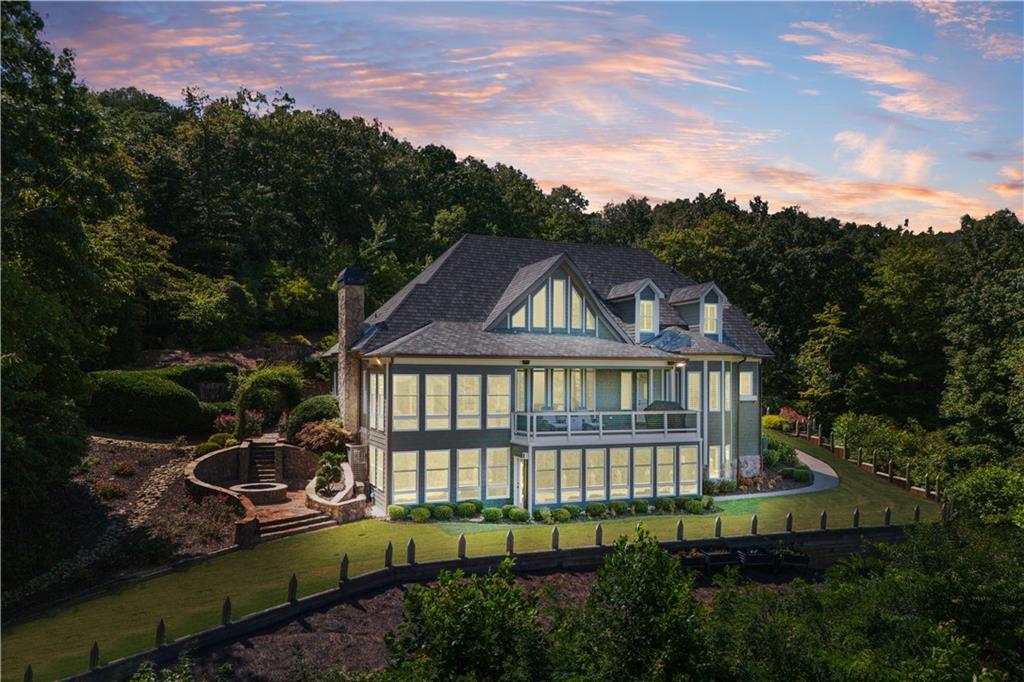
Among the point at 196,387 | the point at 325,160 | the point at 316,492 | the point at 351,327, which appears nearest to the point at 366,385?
the point at 351,327

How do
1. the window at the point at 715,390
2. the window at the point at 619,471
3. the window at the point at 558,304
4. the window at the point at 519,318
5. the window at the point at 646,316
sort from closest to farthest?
the window at the point at 619,471
the window at the point at 519,318
the window at the point at 558,304
the window at the point at 715,390
the window at the point at 646,316

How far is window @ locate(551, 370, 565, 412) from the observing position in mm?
31938

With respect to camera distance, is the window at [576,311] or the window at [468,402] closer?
the window at [468,402]

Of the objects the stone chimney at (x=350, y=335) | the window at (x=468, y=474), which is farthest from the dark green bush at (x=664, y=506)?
the stone chimney at (x=350, y=335)

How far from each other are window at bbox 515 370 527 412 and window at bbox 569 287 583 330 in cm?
394

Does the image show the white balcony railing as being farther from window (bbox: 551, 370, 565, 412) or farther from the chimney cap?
the chimney cap

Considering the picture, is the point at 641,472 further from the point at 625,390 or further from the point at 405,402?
the point at 405,402

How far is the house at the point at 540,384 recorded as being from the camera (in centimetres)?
2906

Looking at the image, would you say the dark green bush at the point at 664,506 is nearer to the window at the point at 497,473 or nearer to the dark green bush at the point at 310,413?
the window at the point at 497,473

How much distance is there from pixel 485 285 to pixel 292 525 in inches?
565

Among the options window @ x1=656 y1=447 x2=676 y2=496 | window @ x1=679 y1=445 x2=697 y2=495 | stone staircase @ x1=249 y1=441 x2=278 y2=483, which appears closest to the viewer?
window @ x1=656 y1=447 x2=676 y2=496

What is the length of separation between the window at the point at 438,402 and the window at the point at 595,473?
19.2ft

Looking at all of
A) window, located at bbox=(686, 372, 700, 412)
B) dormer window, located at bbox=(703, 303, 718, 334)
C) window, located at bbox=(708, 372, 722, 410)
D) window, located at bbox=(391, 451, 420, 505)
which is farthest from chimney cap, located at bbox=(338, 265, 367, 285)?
window, located at bbox=(708, 372, 722, 410)

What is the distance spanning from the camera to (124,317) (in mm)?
42219
